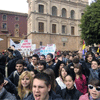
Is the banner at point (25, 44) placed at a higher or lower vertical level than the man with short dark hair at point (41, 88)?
higher

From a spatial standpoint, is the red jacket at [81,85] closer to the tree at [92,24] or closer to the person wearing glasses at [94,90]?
the person wearing glasses at [94,90]

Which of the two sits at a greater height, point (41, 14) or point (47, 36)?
point (41, 14)

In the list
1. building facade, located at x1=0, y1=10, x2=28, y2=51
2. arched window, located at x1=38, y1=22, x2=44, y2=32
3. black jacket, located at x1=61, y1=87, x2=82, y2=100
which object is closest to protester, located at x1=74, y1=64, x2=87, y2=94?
black jacket, located at x1=61, y1=87, x2=82, y2=100

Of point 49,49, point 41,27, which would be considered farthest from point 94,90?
point 41,27

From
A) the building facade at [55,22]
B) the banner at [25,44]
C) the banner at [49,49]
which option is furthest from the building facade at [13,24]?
the banner at [49,49]

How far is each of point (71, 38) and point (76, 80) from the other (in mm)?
26816

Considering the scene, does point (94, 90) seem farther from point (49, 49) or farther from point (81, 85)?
point (49, 49)

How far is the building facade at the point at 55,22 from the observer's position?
25.6 metres

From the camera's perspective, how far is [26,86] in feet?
9.80

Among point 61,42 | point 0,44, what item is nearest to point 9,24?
point 0,44

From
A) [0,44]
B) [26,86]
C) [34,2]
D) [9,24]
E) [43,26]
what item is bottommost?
[26,86]

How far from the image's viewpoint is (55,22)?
2792cm

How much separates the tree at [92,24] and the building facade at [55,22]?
30.0ft

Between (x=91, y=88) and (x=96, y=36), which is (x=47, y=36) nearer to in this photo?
(x=96, y=36)
